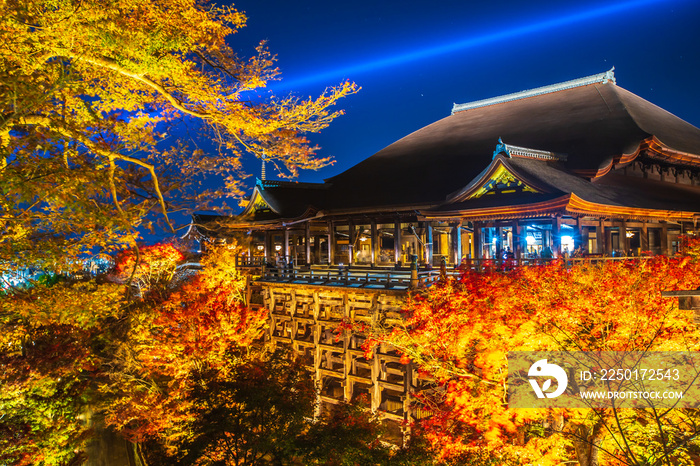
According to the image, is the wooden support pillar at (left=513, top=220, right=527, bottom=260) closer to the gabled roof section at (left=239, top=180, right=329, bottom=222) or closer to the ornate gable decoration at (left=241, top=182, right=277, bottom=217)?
the gabled roof section at (left=239, top=180, right=329, bottom=222)

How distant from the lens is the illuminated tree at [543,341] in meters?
10.5

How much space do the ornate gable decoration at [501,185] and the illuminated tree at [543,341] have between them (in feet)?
13.3

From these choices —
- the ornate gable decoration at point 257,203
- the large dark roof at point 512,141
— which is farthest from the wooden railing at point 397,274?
the ornate gable decoration at point 257,203

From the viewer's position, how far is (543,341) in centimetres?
1148

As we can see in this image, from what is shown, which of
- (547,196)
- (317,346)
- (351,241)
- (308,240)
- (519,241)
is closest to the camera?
(547,196)

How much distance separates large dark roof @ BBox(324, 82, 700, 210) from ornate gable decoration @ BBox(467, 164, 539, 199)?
13.8 ft

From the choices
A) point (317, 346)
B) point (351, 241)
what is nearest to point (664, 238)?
point (351, 241)

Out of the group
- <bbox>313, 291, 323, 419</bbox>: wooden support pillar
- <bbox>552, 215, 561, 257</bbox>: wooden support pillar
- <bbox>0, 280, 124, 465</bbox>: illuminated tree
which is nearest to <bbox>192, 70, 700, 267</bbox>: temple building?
<bbox>552, 215, 561, 257</bbox>: wooden support pillar

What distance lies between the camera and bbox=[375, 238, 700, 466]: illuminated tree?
10.5 m

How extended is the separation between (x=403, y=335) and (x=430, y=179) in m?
12.7

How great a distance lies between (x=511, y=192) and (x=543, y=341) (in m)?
7.28

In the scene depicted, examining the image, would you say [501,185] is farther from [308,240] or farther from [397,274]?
[308,240]

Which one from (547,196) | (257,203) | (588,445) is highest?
(257,203)

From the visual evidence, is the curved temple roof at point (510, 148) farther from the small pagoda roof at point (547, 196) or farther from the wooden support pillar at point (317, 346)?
the wooden support pillar at point (317, 346)
